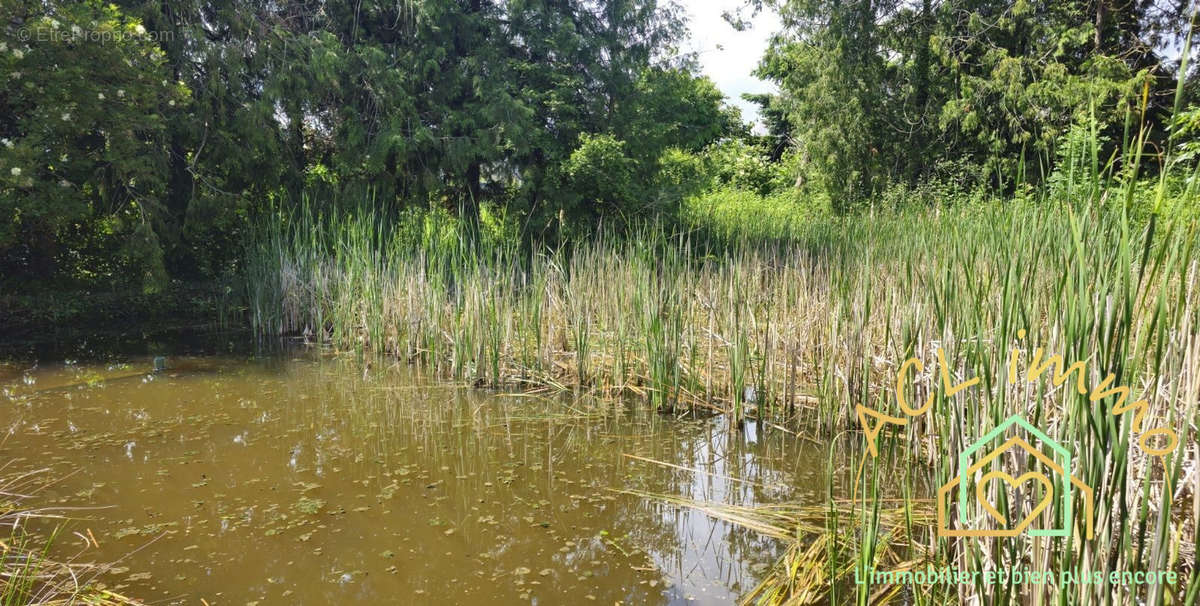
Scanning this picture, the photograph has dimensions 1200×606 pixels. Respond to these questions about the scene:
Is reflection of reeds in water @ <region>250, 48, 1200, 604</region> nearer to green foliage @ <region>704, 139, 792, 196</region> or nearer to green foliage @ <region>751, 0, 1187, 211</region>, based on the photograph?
green foliage @ <region>751, 0, 1187, 211</region>

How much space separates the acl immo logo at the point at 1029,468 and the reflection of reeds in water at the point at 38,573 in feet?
6.66

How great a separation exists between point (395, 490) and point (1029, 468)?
2300 millimetres

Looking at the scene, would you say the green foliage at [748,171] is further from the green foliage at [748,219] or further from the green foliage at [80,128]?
the green foliage at [80,128]

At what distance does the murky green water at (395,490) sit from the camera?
220 cm

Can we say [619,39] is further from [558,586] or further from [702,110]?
[558,586]

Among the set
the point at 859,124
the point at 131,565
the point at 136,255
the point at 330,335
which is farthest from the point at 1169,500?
the point at 859,124

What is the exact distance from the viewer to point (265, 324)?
656cm

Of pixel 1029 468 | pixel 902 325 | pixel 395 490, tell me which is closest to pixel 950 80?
pixel 902 325

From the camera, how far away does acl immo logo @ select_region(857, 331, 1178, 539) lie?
46.8 inches

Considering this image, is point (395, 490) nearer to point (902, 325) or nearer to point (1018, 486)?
point (902, 325)

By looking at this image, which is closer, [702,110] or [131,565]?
[131,565]

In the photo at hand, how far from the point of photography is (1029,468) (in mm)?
1375

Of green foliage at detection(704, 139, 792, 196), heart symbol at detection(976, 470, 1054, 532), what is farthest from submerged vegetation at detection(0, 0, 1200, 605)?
green foliage at detection(704, 139, 792, 196)

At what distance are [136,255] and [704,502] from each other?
6.17 m
